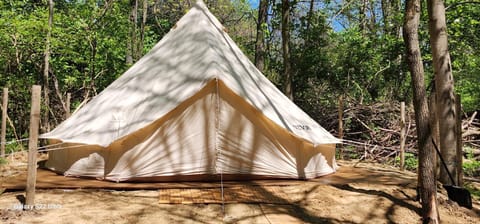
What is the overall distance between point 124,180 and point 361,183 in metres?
3.32

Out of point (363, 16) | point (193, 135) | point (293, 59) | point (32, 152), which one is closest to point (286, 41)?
point (293, 59)

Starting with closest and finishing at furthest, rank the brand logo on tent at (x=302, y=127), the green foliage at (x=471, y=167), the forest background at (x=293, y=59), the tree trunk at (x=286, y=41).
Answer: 1. the brand logo on tent at (x=302, y=127)
2. the green foliage at (x=471, y=167)
3. the forest background at (x=293, y=59)
4. the tree trunk at (x=286, y=41)

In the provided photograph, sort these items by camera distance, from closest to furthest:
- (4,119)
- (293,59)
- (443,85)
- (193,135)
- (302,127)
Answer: (443,85) → (193,135) → (302,127) → (4,119) → (293,59)

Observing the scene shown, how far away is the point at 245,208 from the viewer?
4.30 metres

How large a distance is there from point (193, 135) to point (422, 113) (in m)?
3.00

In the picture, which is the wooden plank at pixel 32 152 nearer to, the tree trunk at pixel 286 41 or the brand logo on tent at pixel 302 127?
the brand logo on tent at pixel 302 127

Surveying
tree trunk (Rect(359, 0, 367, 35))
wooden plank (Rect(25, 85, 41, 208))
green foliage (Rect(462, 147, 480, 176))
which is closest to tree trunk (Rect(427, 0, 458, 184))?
green foliage (Rect(462, 147, 480, 176))

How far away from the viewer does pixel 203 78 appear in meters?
5.74

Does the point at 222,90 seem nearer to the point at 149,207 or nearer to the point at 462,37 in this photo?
the point at 149,207

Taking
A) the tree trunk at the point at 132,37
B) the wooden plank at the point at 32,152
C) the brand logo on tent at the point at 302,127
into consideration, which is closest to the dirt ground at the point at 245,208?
the wooden plank at the point at 32,152

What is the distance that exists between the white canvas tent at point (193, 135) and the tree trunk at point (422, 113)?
177 centimetres

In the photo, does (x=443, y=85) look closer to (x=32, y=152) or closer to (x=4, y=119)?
(x=32, y=152)

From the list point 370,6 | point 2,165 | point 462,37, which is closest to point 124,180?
point 2,165

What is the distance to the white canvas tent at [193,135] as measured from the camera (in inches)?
217
